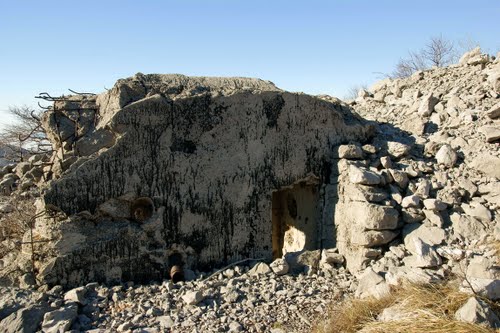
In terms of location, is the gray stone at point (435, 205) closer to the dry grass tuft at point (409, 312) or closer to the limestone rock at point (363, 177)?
the limestone rock at point (363, 177)

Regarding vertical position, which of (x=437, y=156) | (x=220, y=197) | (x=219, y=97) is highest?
(x=219, y=97)

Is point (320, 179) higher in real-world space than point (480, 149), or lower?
lower

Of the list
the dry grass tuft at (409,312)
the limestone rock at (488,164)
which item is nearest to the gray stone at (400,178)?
the limestone rock at (488,164)

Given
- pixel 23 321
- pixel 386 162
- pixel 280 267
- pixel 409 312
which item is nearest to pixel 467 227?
pixel 386 162

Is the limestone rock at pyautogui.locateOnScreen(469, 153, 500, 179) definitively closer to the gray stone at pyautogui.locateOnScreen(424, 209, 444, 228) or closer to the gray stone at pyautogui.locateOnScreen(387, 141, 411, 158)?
the gray stone at pyautogui.locateOnScreen(387, 141, 411, 158)

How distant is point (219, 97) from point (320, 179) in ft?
4.70

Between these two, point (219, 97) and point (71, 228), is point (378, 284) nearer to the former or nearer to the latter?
point (219, 97)

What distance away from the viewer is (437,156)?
5.07 m

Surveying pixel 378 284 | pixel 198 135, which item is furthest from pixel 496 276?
pixel 198 135

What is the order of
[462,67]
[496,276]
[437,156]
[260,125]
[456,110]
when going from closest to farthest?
[496,276], [260,125], [437,156], [456,110], [462,67]

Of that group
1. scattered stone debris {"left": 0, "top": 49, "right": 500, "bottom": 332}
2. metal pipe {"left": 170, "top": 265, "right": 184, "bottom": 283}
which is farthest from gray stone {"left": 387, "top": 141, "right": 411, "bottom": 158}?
metal pipe {"left": 170, "top": 265, "right": 184, "bottom": 283}

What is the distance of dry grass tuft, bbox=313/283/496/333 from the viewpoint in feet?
10.3

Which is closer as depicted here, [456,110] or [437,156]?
[437,156]

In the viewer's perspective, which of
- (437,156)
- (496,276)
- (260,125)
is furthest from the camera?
(437,156)
